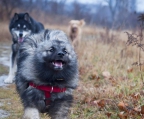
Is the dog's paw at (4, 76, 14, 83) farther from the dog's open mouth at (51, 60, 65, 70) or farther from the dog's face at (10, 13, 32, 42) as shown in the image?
the dog's open mouth at (51, 60, 65, 70)

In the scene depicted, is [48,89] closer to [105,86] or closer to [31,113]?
[31,113]

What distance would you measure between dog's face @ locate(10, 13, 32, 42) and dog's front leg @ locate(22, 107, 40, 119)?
355 cm

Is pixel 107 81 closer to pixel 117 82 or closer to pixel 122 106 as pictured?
pixel 117 82

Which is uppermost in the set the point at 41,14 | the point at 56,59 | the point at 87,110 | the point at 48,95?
the point at 41,14

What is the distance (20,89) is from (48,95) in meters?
0.44

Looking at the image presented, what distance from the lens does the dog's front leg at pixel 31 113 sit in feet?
10.5

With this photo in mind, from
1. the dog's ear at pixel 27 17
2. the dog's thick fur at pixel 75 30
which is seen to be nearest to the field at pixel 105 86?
the dog's ear at pixel 27 17

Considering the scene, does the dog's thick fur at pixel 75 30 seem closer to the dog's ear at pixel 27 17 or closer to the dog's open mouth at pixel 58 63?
the dog's ear at pixel 27 17

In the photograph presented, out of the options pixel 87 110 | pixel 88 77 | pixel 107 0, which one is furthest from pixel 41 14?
pixel 87 110

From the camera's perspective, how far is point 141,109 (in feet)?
12.5

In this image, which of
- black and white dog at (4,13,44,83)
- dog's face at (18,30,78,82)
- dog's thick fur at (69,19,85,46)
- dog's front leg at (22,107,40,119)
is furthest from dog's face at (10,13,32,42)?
dog's thick fur at (69,19,85,46)

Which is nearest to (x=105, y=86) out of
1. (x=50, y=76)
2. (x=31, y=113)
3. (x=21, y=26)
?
(x=50, y=76)

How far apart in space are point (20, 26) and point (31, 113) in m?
3.81

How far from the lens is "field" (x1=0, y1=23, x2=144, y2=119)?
164 inches
